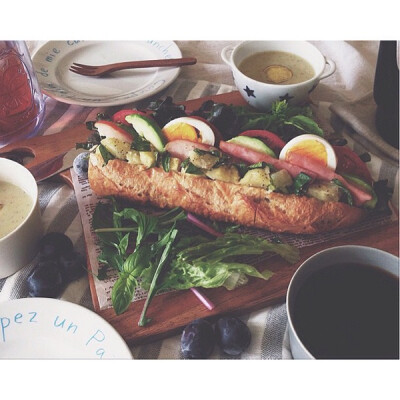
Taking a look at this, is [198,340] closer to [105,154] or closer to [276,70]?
[105,154]

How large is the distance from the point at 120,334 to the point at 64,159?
68cm

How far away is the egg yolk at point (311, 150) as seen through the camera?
4.74ft

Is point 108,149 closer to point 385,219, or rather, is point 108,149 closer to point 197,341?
point 197,341

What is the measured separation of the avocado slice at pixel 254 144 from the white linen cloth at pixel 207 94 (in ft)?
1.43

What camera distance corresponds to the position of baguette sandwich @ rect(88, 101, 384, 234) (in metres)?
1.42

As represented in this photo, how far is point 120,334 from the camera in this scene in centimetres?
122

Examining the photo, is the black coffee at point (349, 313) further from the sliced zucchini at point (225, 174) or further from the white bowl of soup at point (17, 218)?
the white bowl of soup at point (17, 218)

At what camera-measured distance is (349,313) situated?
103 cm

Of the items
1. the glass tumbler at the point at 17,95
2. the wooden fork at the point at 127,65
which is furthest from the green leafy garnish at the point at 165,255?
the wooden fork at the point at 127,65

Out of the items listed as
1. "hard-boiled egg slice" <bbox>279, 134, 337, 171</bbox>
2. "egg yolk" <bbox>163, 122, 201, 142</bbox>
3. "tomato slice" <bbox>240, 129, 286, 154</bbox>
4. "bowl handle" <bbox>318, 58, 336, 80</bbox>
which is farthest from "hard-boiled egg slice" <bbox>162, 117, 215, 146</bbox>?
"bowl handle" <bbox>318, 58, 336, 80</bbox>

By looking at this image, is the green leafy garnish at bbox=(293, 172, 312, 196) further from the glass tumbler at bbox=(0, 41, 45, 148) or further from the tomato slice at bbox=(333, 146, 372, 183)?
the glass tumbler at bbox=(0, 41, 45, 148)

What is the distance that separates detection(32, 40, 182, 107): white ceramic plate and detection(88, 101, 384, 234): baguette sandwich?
1.30ft

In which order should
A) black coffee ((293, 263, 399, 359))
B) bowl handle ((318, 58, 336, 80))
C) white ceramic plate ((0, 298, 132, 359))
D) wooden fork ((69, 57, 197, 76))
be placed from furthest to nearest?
wooden fork ((69, 57, 197, 76)) → bowl handle ((318, 58, 336, 80)) → white ceramic plate ((0, 298, 132, 359)) → black coffee ((293, 263, 399, 359))

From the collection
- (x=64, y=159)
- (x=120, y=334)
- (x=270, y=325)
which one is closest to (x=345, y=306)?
(x=270, y=325)
